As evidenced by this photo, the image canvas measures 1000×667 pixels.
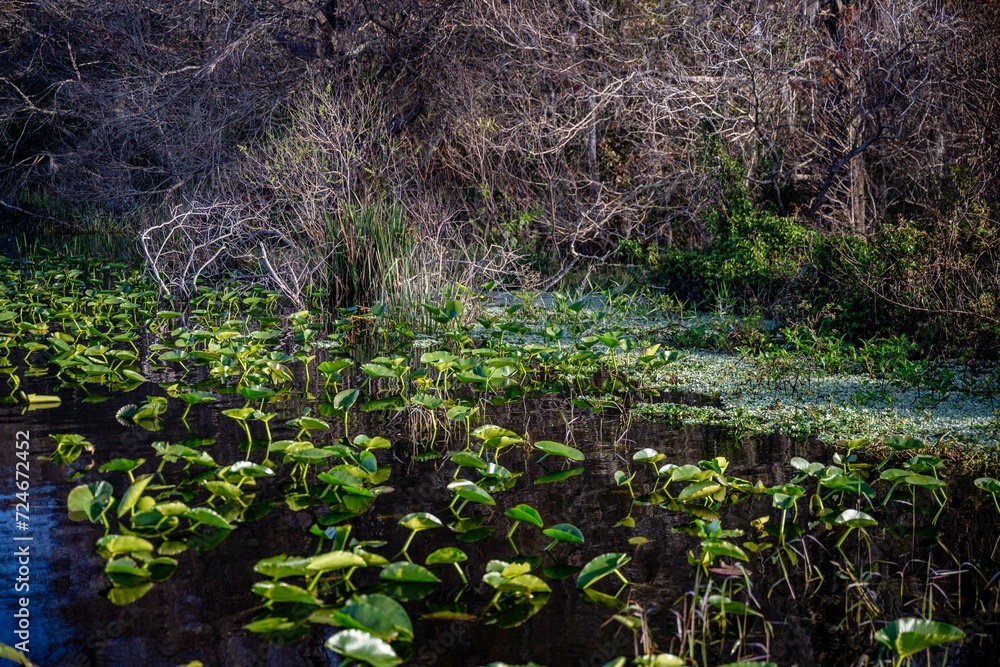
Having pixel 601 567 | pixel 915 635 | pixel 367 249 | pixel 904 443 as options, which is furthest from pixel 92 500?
pixel 367 249

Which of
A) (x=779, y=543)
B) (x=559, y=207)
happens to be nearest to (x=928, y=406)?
(x=779, y=543)

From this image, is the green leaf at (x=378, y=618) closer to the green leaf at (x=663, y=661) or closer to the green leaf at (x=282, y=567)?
the green leaf at (x=282, y=567)

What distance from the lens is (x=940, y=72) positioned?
7.41 m

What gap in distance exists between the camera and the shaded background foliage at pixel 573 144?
6.67 meters

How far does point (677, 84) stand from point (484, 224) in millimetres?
2699

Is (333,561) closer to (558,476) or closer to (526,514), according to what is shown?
(526,514)

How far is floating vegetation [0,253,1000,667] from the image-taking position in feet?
8.50

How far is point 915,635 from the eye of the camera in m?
2.19

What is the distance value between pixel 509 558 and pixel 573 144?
24.7 ft

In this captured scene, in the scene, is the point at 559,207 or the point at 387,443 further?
the point at 559,207

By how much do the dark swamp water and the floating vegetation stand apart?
0.01 m

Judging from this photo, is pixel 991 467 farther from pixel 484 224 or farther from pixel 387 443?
pixel 484 224

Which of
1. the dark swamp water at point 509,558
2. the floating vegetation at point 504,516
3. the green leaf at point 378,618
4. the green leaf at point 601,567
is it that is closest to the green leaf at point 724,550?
the floating vegetation at point 504,516

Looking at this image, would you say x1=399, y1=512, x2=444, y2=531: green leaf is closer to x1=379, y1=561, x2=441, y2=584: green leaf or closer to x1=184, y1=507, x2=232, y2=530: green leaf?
x1=379, y1=561, x2=441, y2=584: green leaf
